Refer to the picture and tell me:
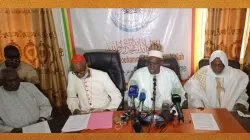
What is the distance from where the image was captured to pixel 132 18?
1539mm

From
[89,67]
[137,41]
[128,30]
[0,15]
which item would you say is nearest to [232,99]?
[137,41]

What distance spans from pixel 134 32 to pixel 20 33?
2.15 ft

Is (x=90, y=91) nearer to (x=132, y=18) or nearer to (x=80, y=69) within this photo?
(x=80, y=69)

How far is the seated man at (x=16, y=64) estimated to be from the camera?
119 centimetres

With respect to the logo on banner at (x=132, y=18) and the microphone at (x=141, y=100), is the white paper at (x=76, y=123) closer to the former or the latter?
the microphone at (x=141, y=100)

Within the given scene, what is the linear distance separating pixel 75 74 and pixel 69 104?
19 cm

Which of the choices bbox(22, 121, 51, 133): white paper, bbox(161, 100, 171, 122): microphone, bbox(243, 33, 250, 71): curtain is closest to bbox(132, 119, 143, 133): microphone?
bbox(161, 100, 171, 122): microphone

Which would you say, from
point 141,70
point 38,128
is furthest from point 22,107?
point 141,70

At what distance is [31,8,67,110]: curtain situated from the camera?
1.25m

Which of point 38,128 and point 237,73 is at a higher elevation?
point 237,73

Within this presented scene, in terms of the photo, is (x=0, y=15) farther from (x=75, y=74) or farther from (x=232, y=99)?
(x=232, y=99)

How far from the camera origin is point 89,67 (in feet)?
5.22

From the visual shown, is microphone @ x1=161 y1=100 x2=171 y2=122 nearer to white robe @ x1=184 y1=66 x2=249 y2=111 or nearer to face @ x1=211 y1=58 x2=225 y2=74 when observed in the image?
white robe @ x1=184 y1=66 x2=249 y2=111

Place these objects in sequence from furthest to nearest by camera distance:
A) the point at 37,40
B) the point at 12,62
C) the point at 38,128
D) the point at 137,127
Answer: 1. the point at 37,40
2. the point at 12,62
3. the point at 38,128
4. the point at 137,127
